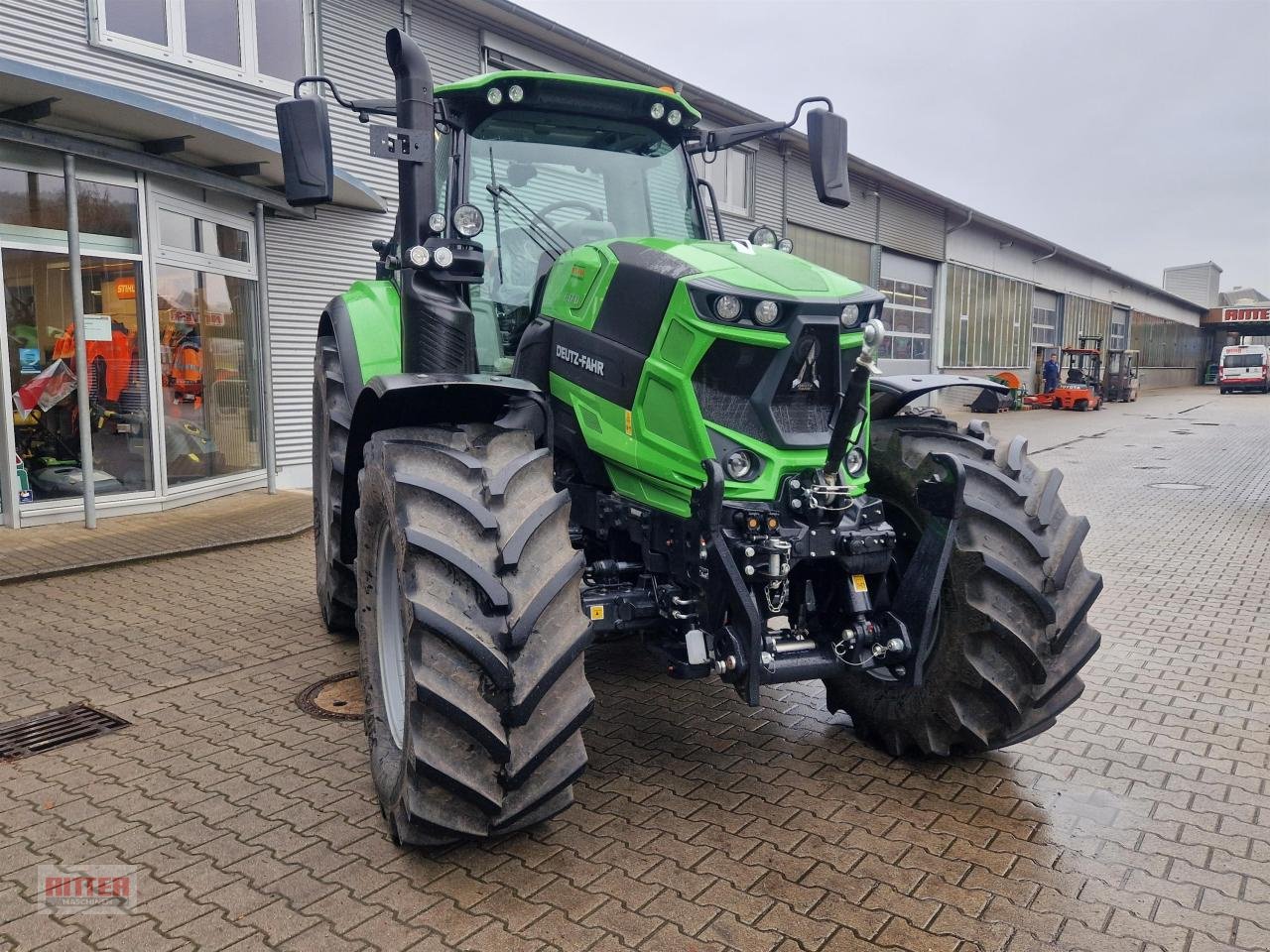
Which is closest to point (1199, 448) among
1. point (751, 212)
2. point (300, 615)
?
point (751, 212)

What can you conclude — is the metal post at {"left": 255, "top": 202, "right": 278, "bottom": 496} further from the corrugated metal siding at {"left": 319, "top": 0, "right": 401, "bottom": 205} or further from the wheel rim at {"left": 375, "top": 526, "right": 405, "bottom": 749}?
the wheel rim at {"left": 375, "top": 526, "right": 405, "bottom": 749}

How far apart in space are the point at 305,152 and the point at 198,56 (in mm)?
7584

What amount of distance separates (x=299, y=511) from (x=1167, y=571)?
306 inches

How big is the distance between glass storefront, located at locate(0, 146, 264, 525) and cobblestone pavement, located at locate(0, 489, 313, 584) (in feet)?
1.06

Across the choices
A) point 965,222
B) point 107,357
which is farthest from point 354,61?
point 965,222

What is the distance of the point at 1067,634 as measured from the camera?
364cm

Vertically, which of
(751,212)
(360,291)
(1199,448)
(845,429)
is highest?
(751,212)

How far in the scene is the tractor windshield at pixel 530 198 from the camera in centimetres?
438

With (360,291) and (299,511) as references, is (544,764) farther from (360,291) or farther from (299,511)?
(299,511)

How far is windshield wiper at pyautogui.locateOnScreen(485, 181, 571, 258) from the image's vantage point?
4.31 metres

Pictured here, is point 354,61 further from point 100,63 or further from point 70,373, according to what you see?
point 70,373

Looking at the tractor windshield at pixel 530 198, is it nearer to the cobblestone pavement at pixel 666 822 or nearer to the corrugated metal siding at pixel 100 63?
the cobblestone pavement at pixel 666 822

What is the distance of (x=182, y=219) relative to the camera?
31.7 feet

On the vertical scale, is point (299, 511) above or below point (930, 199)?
below
